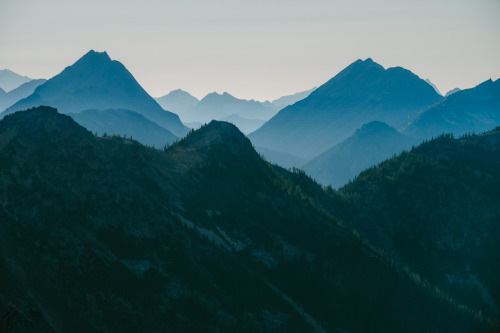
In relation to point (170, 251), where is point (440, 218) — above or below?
above

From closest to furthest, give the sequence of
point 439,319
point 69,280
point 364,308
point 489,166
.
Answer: point 69,280, point 364,308, point 439,319, point 489,166

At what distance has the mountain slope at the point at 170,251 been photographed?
49.9m

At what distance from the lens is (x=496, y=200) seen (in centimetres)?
13575

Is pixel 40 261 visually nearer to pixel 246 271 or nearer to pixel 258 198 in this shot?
pixel 246 271

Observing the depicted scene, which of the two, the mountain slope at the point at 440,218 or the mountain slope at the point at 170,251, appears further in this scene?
the mountain slope at the point at 440,218

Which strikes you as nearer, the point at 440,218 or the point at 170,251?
the point at 170,251

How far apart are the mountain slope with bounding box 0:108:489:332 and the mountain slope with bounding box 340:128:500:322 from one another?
22.3m

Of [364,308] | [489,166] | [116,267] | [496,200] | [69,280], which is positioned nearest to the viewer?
[69,280]

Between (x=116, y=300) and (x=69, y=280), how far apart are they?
5.54m

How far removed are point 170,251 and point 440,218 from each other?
90486 millimetres

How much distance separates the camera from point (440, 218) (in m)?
126

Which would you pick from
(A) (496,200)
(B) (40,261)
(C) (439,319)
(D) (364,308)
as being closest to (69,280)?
(B) (40,261)

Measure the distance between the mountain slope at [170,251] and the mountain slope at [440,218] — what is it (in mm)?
22312

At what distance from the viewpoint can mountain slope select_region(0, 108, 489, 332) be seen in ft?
164
